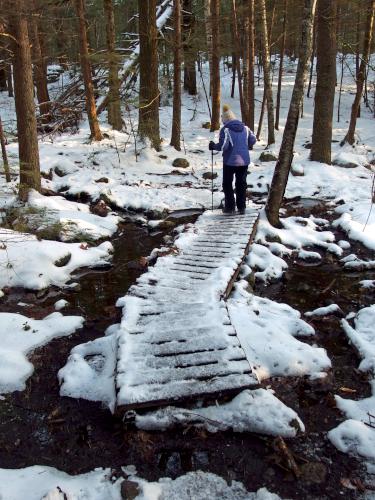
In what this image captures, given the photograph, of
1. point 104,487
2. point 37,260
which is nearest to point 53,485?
point 104,487

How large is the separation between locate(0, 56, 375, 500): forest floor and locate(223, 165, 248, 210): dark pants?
1176 millimetres

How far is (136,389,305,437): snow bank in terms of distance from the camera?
3.73 meters

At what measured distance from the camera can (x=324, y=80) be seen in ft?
41.7

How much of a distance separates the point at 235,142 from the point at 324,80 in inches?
237

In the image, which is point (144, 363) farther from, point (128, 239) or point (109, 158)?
point (109, 158)

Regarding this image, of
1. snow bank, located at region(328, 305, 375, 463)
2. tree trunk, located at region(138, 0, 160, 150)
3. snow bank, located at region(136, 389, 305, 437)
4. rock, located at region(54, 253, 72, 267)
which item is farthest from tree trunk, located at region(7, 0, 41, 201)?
snow bank, located at region(328, 305, 375, 463)

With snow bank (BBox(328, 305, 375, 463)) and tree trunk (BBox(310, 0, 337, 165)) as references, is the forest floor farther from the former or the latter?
tree trunk (BBox(310, 0, 337, 165))

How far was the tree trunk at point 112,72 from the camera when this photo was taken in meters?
13.8

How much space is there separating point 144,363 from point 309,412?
5.68 ft

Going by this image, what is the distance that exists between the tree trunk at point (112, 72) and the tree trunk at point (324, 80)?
6462 mm

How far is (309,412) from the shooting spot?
4.06 meters

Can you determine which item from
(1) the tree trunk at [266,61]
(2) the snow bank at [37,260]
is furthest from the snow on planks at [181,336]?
(1) the tree trunk at [266,61]

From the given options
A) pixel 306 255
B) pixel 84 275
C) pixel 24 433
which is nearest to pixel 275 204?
pixel 306 255

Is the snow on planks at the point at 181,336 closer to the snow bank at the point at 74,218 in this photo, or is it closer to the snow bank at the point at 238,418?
the snow bank at the point at 238,418
